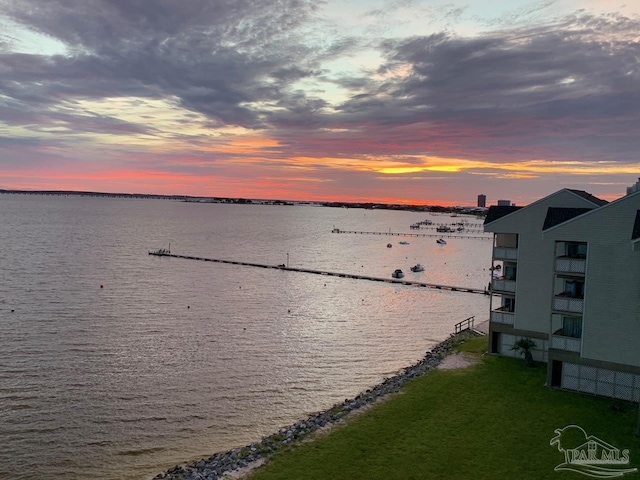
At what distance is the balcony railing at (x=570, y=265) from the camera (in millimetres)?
32844

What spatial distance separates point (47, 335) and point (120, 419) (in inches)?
934

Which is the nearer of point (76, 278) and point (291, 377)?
point (291, 377)

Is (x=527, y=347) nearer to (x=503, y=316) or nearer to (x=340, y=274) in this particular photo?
(x=503, y=316)

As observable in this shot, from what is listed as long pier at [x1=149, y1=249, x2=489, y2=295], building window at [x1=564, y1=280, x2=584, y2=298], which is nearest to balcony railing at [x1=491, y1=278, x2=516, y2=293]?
building window at [x1=564, y1=280, x2=584, y2=298]

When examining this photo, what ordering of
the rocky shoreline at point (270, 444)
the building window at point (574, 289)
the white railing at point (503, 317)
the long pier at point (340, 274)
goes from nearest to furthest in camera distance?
the rocky shoreline at point (270, 444), the building window at point (574, 289), the white railing at point (503, 317), the long pier at point (340, 274)

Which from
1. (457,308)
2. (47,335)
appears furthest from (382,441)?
(457,308)

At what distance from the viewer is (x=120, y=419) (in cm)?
3428

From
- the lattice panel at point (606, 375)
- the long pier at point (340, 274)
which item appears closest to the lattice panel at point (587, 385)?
the lattice panel at point (606, 375)

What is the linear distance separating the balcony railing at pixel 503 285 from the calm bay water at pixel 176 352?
11166 mm

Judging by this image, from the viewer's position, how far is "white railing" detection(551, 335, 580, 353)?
105 feet

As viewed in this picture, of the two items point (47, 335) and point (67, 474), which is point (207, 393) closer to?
point (67, 474)

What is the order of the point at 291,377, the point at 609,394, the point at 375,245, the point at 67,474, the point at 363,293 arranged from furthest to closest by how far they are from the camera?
the point at 375,245 < the point at 363,293 < the point at 291,377 < the point at 609,394 < the point at 67,474

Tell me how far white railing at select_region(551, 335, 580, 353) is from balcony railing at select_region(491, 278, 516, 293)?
8.98 m

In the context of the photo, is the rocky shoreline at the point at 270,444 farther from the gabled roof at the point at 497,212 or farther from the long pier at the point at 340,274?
the long pier at the point at 340,274
